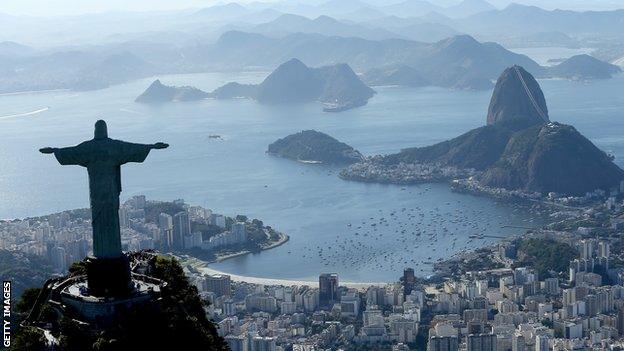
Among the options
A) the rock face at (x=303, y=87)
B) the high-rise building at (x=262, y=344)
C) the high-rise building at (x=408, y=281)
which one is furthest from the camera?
the rock face at (x=303, y=87)

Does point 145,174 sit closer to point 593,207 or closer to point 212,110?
point 593,207

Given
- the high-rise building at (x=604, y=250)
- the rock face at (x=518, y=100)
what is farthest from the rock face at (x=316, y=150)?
the high-rise building at (x=604, y=250)

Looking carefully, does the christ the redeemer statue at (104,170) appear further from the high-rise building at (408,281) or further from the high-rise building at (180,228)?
the high-rise building at (180,228)

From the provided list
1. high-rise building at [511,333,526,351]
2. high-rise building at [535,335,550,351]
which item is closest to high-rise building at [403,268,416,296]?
high-rise building at [511,333,526,351]

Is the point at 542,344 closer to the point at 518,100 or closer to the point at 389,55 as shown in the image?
the point at 518,100

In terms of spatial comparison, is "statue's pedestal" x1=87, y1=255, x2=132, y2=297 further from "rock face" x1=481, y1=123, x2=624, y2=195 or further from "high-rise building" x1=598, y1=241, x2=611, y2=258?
"rock face" x1=481, y1=123, x2=624, y2=195

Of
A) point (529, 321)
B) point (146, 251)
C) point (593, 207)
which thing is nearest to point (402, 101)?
point (593, 207)

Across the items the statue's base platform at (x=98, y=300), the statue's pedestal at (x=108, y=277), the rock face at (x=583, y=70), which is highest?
the rock face at (x=583, y=70)
